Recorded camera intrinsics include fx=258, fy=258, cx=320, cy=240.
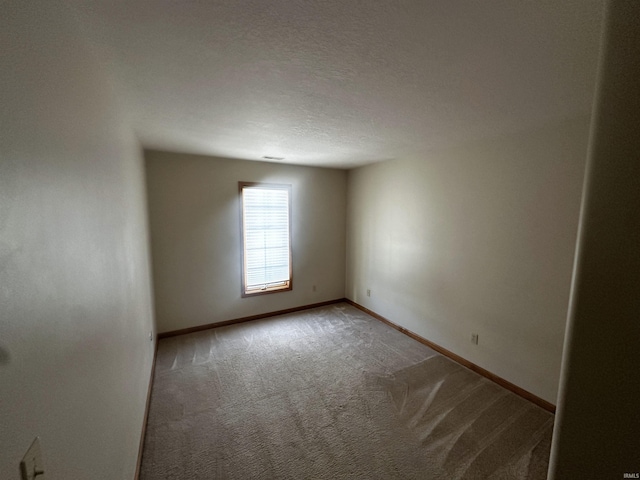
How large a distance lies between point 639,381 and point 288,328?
11.6ft

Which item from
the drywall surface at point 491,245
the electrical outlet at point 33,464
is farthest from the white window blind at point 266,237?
the electrical outlet at point 33,464

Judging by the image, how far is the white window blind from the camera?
3783mm

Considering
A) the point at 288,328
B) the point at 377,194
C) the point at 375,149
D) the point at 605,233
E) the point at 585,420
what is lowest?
the point at 288,328

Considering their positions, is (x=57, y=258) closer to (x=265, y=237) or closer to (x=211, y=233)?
(x=211, y=233)

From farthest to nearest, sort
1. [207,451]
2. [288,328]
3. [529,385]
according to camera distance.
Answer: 1. [288,328]
2. [529,385]
3. [207,451]

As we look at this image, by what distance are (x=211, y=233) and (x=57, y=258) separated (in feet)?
9.46

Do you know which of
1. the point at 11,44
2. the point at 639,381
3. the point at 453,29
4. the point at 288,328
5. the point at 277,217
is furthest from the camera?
the point at 277,217

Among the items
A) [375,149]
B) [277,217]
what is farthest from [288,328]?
[375,149]

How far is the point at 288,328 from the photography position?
3646 millimetres

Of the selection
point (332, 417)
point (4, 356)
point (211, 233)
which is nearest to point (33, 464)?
point (4, 356)

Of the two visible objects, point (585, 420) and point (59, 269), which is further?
point (59, 269)

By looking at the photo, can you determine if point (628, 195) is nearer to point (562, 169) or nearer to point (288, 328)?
point (562, 169)

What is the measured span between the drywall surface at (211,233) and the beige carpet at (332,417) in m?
0.61

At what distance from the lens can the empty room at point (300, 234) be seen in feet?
1.54
